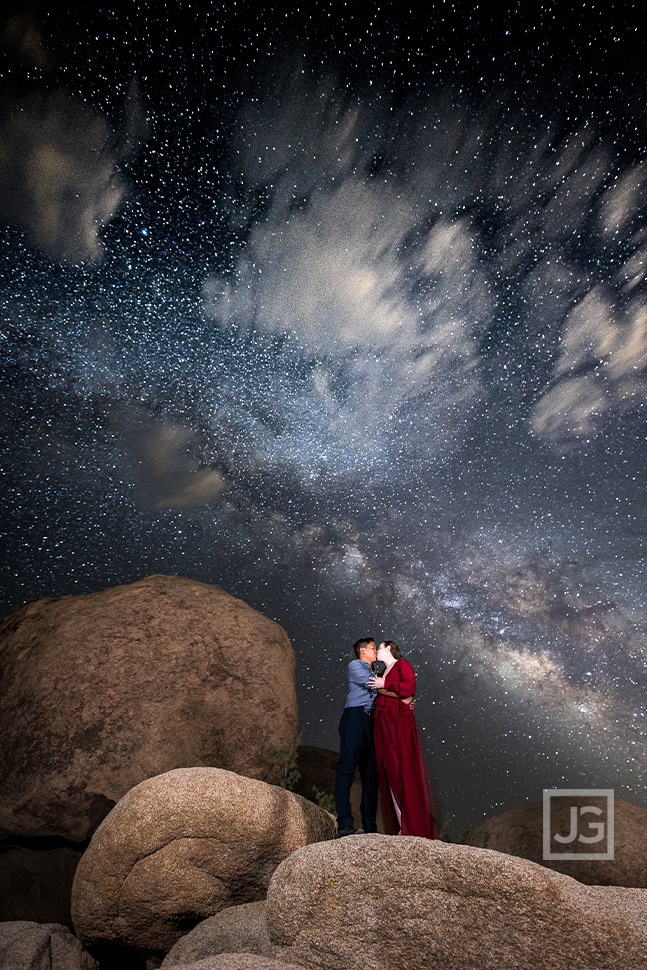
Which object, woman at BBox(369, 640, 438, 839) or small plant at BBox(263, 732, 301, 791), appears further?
small plant at BBox(263, 732, 301, 791)

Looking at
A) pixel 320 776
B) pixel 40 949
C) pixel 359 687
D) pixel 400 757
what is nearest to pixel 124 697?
pixel 40 949

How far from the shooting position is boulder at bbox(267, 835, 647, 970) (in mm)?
2418

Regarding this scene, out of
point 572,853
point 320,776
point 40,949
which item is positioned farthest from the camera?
point 320,776

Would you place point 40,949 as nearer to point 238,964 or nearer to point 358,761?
point 238,964

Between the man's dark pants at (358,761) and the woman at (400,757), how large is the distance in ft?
0.39

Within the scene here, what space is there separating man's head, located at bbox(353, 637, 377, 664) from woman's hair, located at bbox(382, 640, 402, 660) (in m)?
0.29

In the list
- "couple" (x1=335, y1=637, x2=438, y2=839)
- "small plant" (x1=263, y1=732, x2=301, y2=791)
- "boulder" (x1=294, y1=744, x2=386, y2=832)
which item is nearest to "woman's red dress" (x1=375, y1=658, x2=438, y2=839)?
"couple" (x1=335, y1=637, x2=438, y2=839)

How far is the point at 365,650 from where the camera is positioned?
6320 millimetres

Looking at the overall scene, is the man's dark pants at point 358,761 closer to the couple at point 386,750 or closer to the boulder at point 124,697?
the couple at point 386,750

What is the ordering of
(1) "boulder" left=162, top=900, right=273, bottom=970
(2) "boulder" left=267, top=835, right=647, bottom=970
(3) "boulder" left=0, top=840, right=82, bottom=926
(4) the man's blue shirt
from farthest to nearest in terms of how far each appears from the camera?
(4) the man's blue shirt → (3) "boulder" left=0, top=840, right=82, bottom=926 → (1) "boulder" left=162, top=900, right=273, bottom=970 → (2) "boulder" left=267, top=835, right=647, bottom=970

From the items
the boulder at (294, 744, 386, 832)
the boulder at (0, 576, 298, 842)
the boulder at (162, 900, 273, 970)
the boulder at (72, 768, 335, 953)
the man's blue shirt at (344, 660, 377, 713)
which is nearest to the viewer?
the boulder at (162, 900, 273, 970)

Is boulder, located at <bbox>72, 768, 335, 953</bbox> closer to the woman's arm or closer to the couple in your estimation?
the couple

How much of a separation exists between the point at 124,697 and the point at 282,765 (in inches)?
81.0

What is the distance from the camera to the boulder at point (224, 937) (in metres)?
3.51
